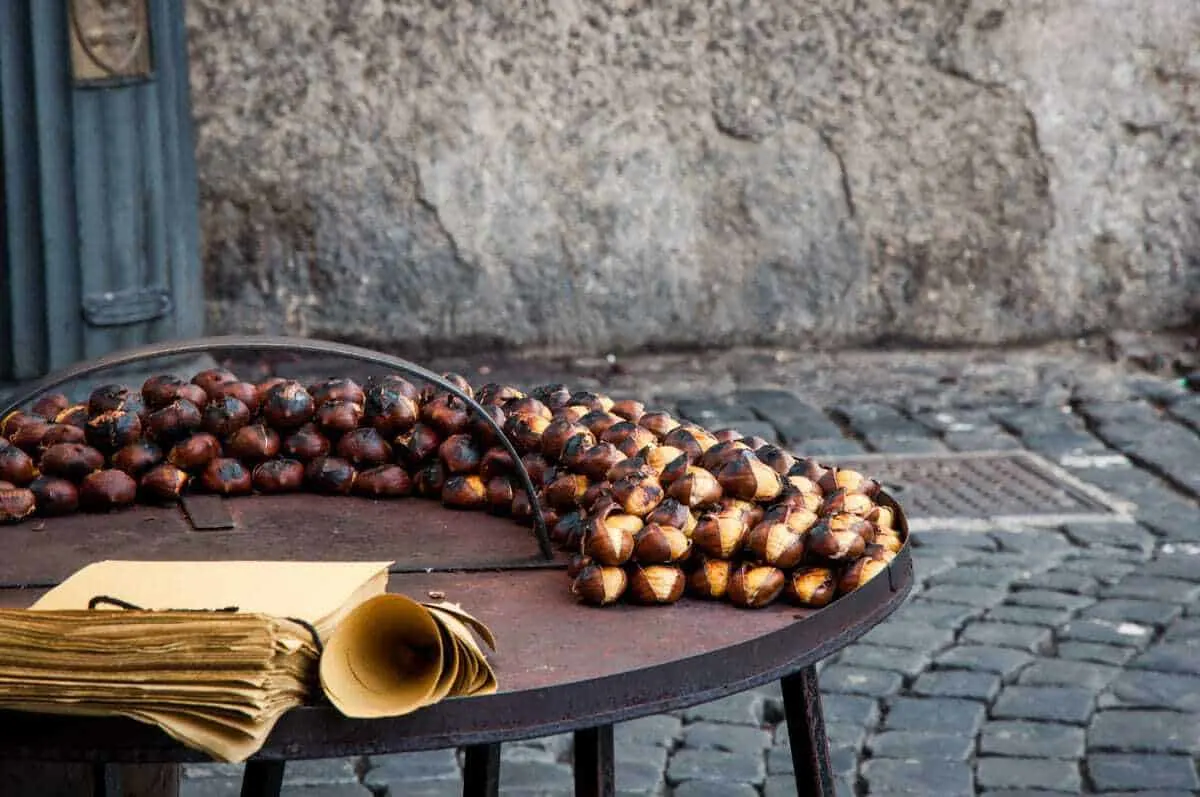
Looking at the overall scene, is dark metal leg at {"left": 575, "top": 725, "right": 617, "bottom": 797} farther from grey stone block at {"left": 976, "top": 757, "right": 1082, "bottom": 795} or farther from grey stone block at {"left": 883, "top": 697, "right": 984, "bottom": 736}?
grey stone block at {"left": 883, "top": 697, "right": 984, "bottom": 736}

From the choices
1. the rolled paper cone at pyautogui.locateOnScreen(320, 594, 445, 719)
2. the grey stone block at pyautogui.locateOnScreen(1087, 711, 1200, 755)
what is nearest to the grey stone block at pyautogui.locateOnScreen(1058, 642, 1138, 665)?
the grey stone block at pyautogui.locateOnScreen(1087, 711, 1200, 755)

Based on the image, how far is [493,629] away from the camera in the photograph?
1.95m

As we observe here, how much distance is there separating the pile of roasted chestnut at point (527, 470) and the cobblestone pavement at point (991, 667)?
3.55 ft

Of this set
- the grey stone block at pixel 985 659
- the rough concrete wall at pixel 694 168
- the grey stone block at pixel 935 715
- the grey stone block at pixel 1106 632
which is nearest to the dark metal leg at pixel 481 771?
the grey stone block at pixel 935 715

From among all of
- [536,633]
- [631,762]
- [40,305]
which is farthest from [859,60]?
[536,633]

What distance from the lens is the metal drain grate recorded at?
4824 mm

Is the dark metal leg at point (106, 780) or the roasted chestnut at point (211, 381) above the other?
the roasted chestnut at point (211, 381)

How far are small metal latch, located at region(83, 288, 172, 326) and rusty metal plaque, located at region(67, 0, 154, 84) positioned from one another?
23.6 inches

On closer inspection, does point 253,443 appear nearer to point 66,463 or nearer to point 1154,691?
point 66,463

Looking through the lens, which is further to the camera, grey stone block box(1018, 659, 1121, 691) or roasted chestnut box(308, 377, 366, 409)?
grey stone block box(1018, 659, 1121, 691)

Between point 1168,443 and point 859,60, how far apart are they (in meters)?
1.78

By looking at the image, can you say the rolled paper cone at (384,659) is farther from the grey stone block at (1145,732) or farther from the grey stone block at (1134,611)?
the grey stone block at (1134,611)

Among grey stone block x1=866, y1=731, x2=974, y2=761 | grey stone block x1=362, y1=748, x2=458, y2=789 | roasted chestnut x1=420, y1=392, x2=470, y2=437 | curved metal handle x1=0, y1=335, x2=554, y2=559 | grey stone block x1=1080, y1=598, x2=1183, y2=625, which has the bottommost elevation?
grey stone block x1=362, y1=748, x2=458, y2=789

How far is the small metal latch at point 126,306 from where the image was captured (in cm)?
494
